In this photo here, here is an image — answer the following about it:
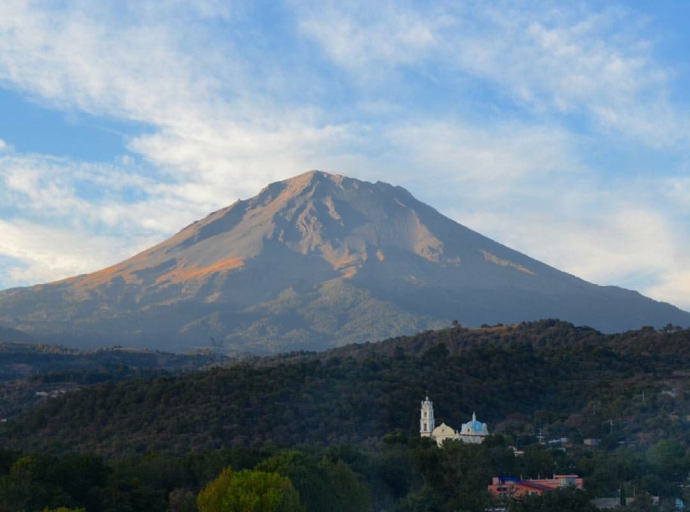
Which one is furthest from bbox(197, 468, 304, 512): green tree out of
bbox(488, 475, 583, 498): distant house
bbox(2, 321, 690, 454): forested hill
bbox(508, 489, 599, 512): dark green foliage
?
bbox(2, 321, 690, 454): forested hill

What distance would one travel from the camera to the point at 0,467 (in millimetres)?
34625

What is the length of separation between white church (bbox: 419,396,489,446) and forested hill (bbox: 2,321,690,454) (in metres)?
0.82

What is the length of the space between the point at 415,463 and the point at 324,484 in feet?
26.2

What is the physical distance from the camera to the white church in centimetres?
5447

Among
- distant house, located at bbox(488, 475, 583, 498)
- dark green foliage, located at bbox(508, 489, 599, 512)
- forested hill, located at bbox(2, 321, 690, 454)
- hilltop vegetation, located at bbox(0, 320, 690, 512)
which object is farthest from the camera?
forested hill, located at bbox(2, 321, 690, 454)

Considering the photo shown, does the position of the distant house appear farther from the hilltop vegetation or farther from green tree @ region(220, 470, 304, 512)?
green tree @ region(220, 470, 304, 512)

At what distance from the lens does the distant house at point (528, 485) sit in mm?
41562

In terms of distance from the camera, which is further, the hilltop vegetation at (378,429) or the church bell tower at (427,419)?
the church bell tower at (427,419)

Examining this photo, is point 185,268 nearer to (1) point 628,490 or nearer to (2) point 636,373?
(2) point 636,373

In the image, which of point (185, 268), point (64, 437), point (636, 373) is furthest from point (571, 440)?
point (185, 268)

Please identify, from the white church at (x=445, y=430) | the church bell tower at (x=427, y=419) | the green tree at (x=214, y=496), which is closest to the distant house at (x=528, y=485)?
the white church at (x=445, y=430)

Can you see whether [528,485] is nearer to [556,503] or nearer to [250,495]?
[556,503]

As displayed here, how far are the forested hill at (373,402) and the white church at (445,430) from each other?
825mm

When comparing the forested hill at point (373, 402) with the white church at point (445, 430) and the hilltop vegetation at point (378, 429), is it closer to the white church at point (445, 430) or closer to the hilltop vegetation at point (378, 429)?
the hilltop vegetation at point (378, 429)
